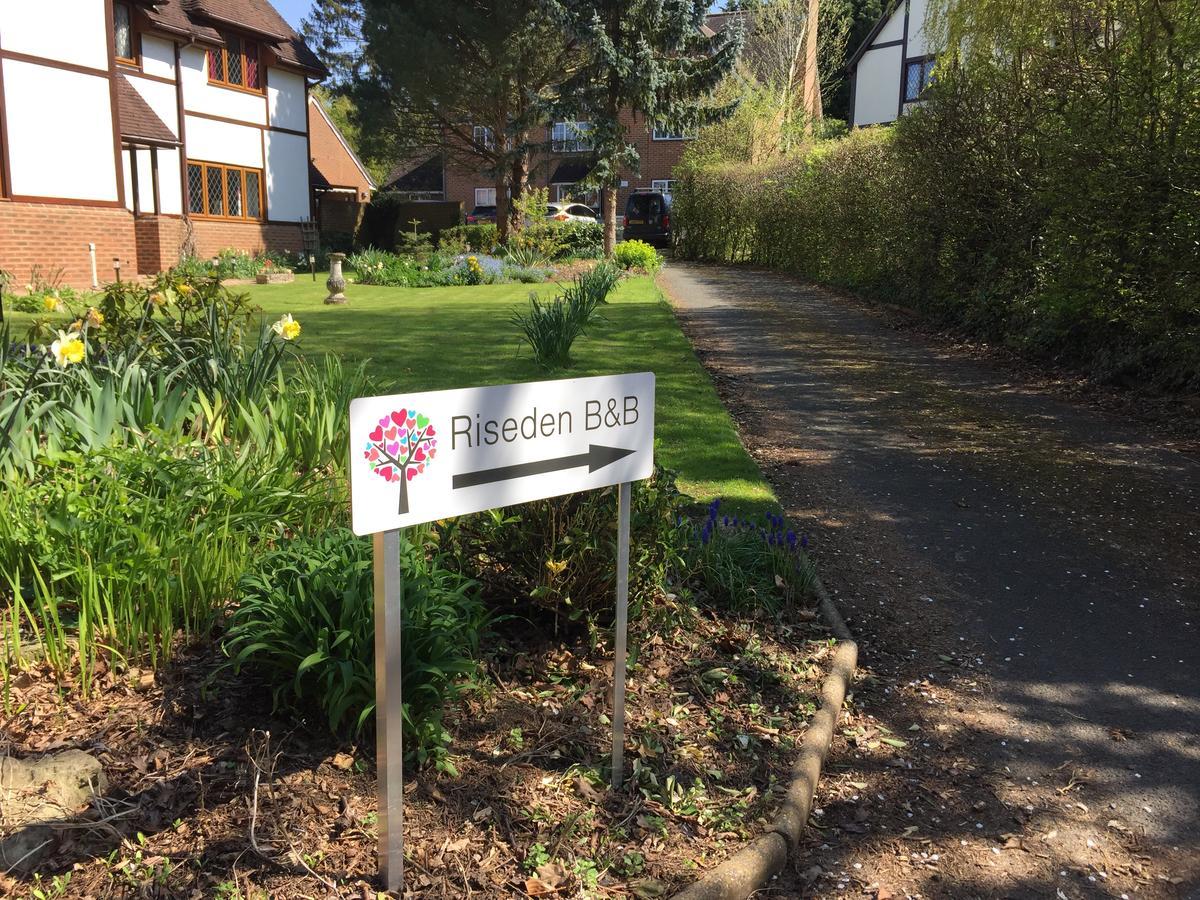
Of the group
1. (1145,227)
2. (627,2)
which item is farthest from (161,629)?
(627,2)

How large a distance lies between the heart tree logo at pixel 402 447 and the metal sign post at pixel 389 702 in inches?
5.1

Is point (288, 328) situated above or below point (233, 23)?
below

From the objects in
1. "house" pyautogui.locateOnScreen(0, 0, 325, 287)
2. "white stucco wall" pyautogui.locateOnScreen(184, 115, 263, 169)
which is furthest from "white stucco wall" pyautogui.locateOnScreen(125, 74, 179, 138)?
"white stucco wall" pyautogui.locateOnScreen(184, 115, 263, 169)

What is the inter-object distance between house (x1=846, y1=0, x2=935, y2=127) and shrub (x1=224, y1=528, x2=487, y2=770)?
37.3 metres

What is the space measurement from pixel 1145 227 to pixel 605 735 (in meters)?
7.51

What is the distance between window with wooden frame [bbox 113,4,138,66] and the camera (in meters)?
21.9

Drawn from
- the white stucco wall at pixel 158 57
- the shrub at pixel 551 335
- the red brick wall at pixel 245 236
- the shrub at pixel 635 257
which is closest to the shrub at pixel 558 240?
the shrub at pixel 635 257

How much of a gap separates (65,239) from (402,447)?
1840cm

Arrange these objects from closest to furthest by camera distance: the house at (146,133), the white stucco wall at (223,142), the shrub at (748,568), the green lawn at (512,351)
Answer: the shrub at (748,568), the green lawn at (512,351), the house at (146,133), the white stucco wall at (223,142)

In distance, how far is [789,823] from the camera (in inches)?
114

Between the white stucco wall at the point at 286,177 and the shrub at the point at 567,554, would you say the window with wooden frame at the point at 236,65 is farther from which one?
the shrub at the point at 567,554

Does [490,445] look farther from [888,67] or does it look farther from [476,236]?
[888,67]

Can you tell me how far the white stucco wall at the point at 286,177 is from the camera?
28078mm

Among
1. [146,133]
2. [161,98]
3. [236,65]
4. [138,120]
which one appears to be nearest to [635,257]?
[146,133]
